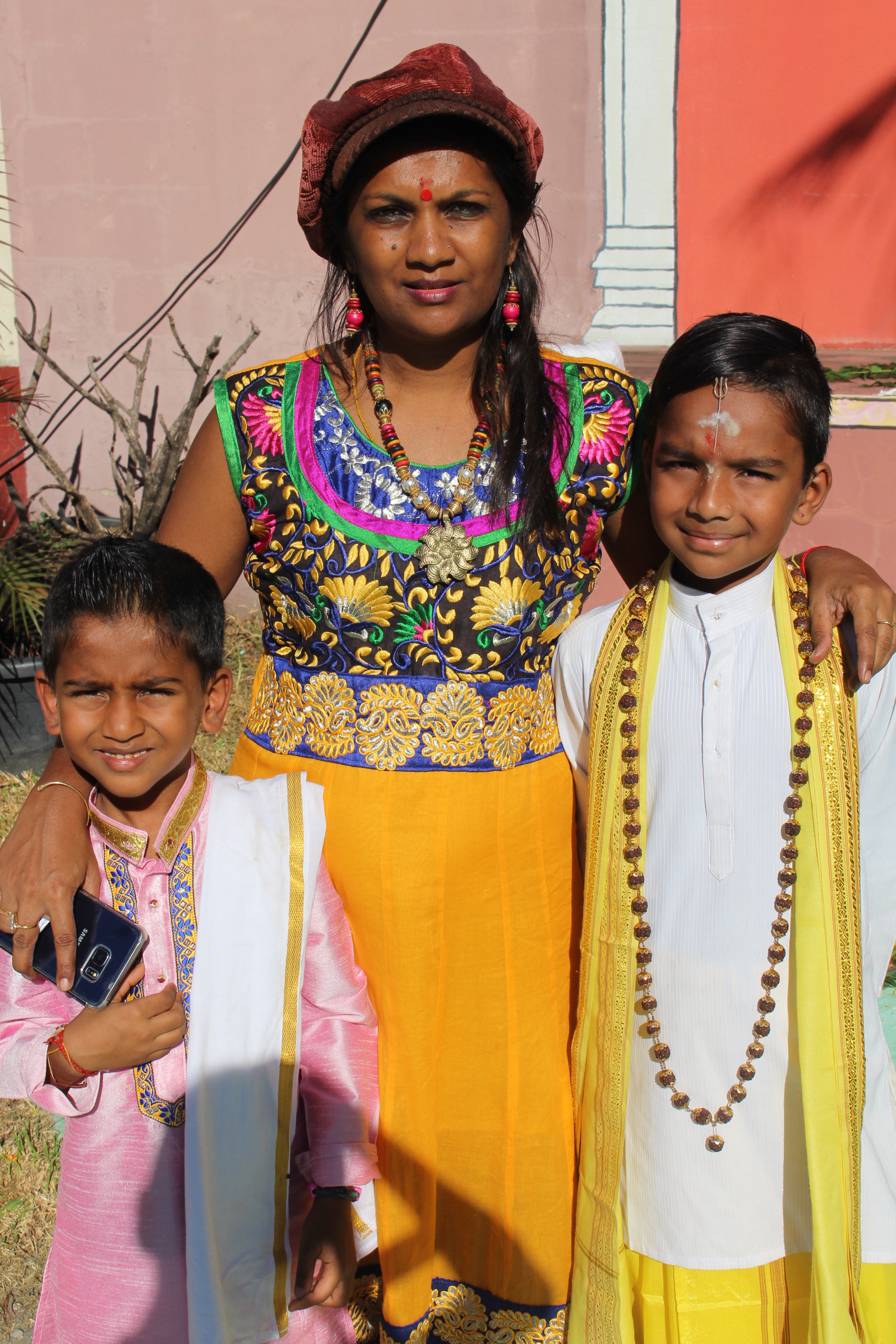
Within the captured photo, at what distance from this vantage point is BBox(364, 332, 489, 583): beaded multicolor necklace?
1.73 meters

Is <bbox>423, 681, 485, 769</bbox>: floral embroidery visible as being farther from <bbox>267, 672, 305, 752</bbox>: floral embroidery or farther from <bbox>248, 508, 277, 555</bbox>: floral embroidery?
<bbox>248, 508, 277, 555</bbox>: floral embroidery

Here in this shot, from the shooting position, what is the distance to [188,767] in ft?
5.38

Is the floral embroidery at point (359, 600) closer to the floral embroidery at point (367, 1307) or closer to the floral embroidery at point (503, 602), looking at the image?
the floral embroidery at point (503, 602)

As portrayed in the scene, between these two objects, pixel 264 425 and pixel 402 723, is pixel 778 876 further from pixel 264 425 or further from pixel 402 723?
pixel 264 425

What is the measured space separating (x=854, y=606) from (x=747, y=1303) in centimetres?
114

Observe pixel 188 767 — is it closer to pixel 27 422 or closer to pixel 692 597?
pixel 692 597

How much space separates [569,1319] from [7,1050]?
42.6 inches

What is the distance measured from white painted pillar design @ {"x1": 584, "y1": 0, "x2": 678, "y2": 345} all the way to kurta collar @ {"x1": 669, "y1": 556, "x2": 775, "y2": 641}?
14.1 feet

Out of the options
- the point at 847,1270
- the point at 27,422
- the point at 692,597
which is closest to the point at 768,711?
the point at 692,597

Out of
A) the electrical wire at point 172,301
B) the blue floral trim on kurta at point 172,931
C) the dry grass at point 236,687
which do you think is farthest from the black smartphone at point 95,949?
the electrical wire at point 172,301

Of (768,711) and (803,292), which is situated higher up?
(803,292)

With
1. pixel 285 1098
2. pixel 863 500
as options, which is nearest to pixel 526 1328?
pixel 285 1098

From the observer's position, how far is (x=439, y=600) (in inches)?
68.8

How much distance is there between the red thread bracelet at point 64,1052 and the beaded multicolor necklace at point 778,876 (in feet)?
2.80
